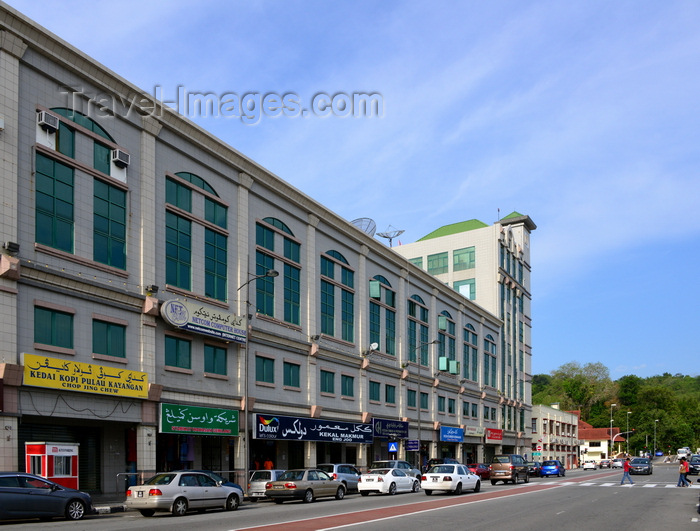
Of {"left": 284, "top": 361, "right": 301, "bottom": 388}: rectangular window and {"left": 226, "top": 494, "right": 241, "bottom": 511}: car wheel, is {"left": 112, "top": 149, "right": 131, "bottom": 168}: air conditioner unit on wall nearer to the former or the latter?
{"left": 226, "top": 494, "right": 241, "bottom": 511}: car wheel

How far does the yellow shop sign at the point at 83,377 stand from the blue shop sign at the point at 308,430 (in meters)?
9.49

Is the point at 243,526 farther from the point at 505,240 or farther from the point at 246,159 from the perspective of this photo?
the point at 505,240

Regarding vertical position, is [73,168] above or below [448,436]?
above

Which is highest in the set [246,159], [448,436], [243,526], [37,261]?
[246,159]

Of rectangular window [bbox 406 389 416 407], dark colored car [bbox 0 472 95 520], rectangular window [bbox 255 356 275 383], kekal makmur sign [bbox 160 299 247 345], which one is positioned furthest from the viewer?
rectangular window [bbox 406 389 416 407]

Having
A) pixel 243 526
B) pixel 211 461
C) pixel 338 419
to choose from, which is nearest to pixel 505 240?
pixel 338 419

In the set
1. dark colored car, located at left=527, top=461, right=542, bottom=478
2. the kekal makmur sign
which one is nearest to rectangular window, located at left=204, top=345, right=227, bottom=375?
the kekal makmur sign

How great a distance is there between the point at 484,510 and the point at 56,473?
1516 cm

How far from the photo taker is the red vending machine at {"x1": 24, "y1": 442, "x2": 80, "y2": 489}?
2628 centimetres

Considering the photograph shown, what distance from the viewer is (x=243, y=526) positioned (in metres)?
19.9

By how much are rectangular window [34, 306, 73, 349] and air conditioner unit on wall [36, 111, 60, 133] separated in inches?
276

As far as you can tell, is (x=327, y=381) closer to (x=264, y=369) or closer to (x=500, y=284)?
(x=264, y=369)

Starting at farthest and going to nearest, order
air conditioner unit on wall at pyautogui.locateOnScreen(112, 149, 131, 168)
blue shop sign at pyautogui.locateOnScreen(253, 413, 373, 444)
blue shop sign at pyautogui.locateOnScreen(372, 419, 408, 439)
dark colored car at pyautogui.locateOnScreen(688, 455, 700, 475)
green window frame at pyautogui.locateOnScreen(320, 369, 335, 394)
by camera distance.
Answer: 1. dark colored car at pyautogui.locateOnScreen(688, 455, 700, 475)
2. blue shop sign at pyautogui.locateOnScreen(372, 419, 408, 439)
3. green window frame at pyautogui.locateOnScreen(320, 369, 335, 394)
4. blue shop sign at pyautogui.locateOnScreen(253, 413, 373, 444)
5. air conditioner unit on wall at pyautogui.locateOnScreen(112, 149, 131, 168)

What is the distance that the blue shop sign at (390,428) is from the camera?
53156 millimetres
